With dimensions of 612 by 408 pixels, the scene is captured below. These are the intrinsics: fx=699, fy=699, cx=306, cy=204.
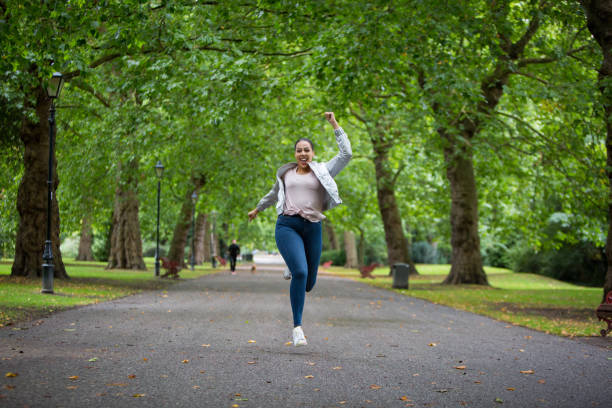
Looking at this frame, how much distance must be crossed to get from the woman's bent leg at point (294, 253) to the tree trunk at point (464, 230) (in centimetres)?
1858

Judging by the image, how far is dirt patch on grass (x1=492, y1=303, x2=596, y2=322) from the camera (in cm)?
1382

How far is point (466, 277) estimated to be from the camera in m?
25.2

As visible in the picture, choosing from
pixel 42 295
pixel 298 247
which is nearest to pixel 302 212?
pixel 298 247

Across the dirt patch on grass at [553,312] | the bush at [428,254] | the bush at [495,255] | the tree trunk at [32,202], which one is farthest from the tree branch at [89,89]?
the bush at [428,254]

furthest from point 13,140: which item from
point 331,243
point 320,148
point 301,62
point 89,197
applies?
point 331,243

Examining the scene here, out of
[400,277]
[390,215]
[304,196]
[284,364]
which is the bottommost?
[284,364]

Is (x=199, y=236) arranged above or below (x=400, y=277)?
above

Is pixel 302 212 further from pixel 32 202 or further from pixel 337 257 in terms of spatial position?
pixel 337 257

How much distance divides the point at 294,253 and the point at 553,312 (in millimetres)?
9689

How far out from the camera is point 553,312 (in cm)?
1498

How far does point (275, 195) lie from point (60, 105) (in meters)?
17.0

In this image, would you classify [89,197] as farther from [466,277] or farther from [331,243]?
[331,243]

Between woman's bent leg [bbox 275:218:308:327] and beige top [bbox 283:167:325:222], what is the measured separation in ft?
0.50

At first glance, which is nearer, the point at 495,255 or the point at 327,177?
the point at 327,177
